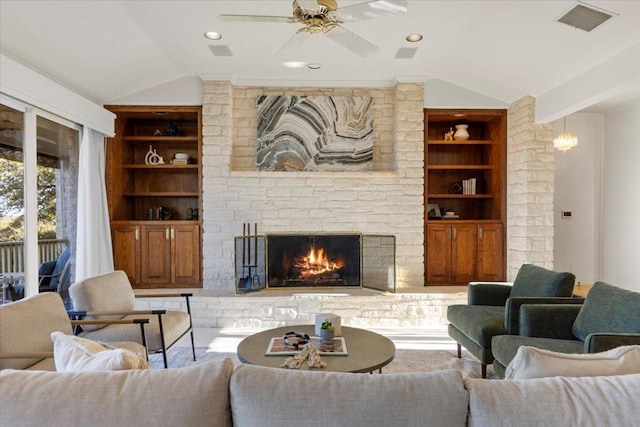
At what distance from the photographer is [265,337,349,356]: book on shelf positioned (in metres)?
2.42

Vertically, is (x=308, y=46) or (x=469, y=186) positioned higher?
(x=308, y=46)

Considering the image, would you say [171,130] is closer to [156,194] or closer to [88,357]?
[156,194]

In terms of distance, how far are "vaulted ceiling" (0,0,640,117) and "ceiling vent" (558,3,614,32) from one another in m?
0.06

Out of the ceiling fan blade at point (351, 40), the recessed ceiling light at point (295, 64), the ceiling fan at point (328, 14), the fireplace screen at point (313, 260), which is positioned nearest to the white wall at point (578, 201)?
the fireplace screen at point (313, 260)

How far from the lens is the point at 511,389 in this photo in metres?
1.11

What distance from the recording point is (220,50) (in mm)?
4332

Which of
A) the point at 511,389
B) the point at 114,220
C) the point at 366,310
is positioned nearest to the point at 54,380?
the point at 511,389

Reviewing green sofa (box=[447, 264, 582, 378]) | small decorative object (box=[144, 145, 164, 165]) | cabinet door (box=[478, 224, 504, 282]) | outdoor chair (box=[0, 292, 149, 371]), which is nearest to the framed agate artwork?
small decorative object (box=[144, 145, 164, 165])

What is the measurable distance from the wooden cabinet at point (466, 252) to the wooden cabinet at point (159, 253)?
2.99 meters

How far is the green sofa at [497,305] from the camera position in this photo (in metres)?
2.88

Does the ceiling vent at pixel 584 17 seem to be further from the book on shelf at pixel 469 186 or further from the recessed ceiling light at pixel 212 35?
the recessed ceiling light at pixel 212 35

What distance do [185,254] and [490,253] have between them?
3.86 meters

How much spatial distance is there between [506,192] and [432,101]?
149 centimetres

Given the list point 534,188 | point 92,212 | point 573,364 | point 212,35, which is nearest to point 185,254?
point 92,212
